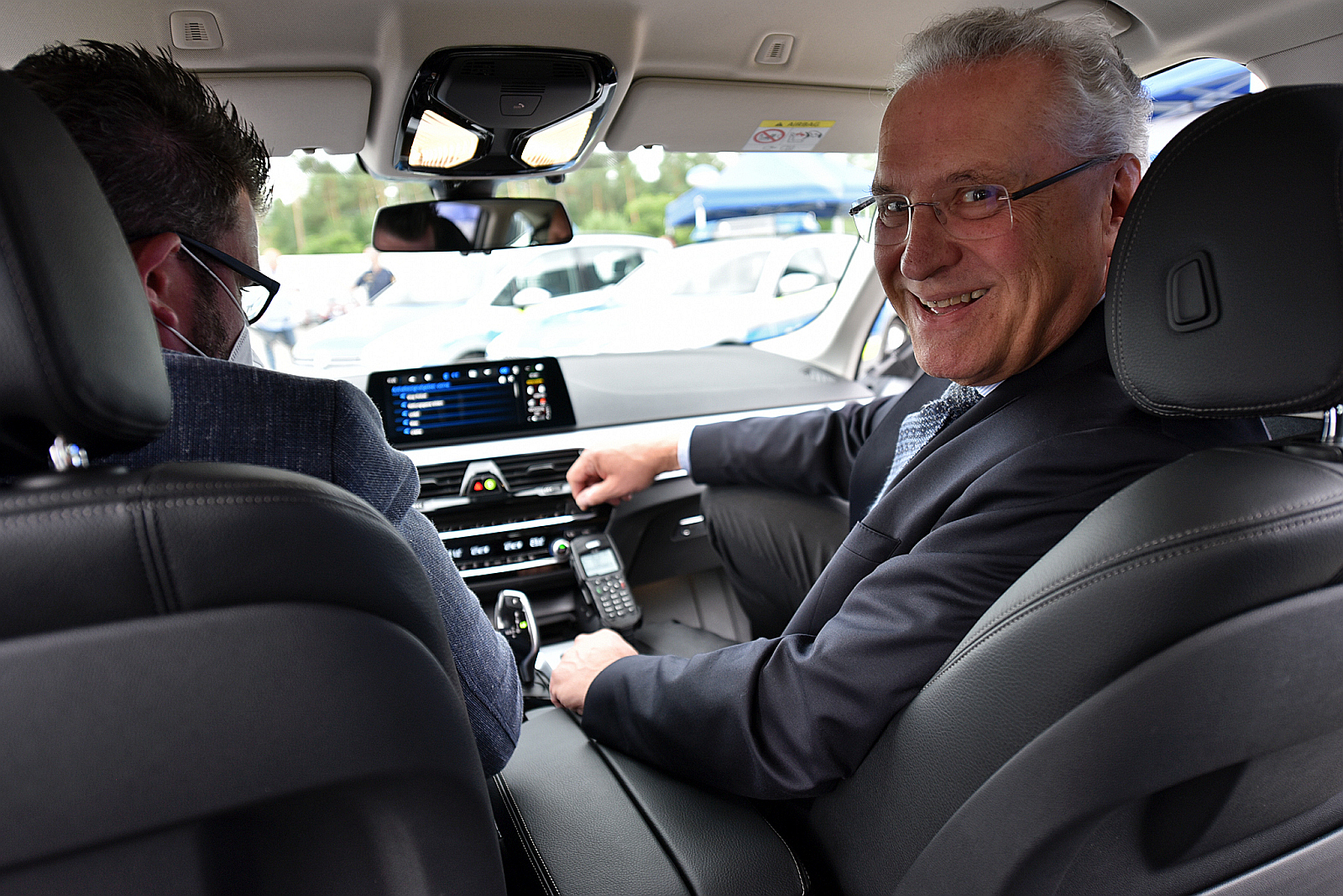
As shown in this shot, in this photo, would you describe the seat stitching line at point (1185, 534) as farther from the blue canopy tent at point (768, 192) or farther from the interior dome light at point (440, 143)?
the blue canopy tent at point (768, 192)

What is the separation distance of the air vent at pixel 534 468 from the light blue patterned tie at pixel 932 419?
1.21 metres

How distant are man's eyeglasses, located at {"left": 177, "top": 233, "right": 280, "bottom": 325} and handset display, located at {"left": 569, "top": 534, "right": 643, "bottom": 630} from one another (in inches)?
55.1

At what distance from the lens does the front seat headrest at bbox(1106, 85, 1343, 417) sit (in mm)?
920

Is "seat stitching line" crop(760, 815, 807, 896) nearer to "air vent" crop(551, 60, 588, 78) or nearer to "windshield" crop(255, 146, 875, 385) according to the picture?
"air vent" crop(551, 60, 588, 78)

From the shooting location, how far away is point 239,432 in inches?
36.4

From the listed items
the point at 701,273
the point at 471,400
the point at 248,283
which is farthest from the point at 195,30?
the point at 701,273

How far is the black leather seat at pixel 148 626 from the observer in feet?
2.27

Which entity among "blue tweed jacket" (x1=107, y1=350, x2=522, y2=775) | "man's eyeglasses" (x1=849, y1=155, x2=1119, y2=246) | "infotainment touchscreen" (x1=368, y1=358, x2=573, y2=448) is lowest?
"infotainment touchscreen" (x1=368, y1=358, x2=573, y2=448)

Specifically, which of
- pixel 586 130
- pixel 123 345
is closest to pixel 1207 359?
pixel 123 345

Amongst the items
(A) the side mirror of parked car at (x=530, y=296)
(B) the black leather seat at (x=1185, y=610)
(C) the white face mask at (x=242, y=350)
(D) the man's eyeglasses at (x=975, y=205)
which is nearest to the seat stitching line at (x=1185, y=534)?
(B) the black leather seat at (x=1185, y=610)

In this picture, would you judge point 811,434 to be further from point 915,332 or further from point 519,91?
point 519,91

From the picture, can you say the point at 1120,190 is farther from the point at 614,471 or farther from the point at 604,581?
the point at 604,581

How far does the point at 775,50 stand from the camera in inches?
80.8

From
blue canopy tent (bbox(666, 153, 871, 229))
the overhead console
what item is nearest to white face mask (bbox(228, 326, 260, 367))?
the overhead console
